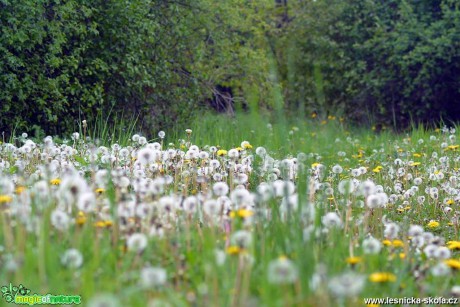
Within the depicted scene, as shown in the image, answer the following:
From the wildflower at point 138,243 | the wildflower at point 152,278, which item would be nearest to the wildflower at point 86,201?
the wildflower at point 138,243

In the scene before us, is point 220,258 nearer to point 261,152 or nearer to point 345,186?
point 345,186

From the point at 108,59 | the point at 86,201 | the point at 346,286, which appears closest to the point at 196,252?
the point at 86,201

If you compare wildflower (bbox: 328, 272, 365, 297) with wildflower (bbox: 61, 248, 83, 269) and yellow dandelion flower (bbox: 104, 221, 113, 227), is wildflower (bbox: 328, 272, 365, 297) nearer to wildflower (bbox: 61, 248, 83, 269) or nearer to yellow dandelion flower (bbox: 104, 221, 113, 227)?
wildflower (bbox: 61, 248, 83, 269)

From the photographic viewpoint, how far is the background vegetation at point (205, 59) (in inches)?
327

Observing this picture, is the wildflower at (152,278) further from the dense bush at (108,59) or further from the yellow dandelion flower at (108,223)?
the dense bush at (108,59)

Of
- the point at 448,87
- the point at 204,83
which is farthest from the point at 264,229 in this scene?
the point at 448,87

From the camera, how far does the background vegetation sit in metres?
8.30

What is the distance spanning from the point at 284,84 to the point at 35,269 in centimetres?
1394

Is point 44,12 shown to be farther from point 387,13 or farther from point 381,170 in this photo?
point 387,13

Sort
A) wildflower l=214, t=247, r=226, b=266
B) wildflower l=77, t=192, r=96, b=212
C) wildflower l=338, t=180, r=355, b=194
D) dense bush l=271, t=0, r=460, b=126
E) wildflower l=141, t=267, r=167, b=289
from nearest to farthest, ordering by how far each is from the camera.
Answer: wildflower l=141, t=267, r=167, b=289 → wildflower l=214, t=247, r=226, b=266 → wildflower l=77, t=192, r=96, b=212 → wildflower l=338, t=180, r=355, b=194 → dense bush l=271, t=0, r=460, b=126

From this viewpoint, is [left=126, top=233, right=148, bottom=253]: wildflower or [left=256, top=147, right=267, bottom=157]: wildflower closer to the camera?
[left=126, top=233, right=148, bottom=253]: wildflower

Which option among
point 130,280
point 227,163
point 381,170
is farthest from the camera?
point 381,170

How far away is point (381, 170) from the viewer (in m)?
6.89

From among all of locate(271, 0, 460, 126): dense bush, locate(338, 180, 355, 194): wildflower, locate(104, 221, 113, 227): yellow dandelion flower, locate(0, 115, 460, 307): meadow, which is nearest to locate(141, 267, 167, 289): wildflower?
locate(0, 115, 460, 307): meadow
